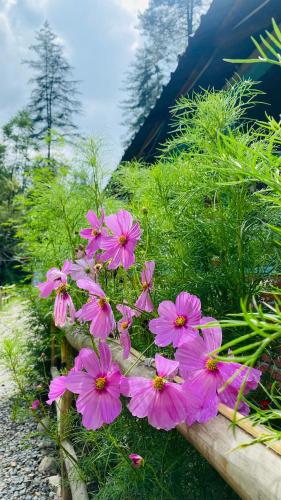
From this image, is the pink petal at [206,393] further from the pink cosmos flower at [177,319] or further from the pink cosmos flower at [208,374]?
the pink cosmos flower at [177,319]

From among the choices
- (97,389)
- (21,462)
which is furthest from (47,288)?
(21,462)

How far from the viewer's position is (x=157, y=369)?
36.9 inches

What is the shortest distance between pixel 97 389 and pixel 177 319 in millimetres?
259

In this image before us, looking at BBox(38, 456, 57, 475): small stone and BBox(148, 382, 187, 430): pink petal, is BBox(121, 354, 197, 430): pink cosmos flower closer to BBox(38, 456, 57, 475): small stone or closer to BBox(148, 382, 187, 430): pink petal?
BBox(148, 382, 187, 430): pink petal

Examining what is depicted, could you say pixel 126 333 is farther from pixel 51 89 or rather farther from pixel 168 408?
pixel 51 89

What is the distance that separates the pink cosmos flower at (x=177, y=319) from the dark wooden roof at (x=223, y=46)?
243 centimetres

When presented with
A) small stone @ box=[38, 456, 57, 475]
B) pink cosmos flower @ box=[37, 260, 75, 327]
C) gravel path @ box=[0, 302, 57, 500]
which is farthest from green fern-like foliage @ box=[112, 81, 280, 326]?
small stone @ box=[38, 456, 57, 475]

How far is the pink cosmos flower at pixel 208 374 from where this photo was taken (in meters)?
0.82

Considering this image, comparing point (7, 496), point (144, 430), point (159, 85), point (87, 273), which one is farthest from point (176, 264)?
point (159, 85)

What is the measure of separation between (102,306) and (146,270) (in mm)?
177

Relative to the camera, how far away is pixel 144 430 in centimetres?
133

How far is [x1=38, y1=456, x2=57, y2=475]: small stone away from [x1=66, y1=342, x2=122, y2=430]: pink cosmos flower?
2.04 m

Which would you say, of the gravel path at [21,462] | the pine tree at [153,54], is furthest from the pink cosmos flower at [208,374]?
the pine tree at [153,54]

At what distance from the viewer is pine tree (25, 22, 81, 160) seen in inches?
982
